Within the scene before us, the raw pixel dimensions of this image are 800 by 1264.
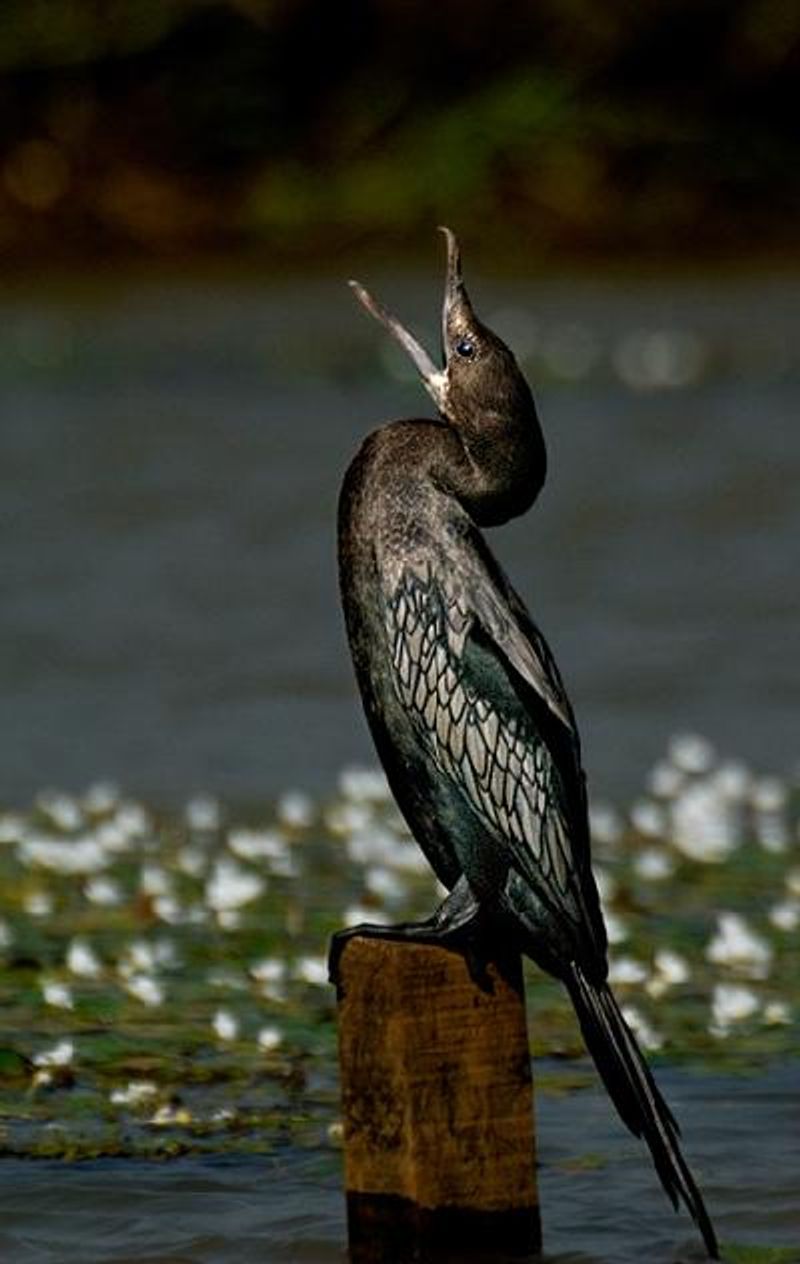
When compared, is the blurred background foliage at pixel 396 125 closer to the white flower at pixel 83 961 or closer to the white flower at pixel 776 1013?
the white flower at pixel 83 961

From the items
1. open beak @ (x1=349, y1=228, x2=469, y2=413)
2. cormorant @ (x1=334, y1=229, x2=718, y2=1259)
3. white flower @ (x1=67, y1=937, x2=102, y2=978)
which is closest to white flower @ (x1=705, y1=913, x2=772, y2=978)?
white flower @ (x1=67, y1=937, x2=102, y2=978)

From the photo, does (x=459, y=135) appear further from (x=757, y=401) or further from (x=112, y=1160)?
(x=112, y=1160)

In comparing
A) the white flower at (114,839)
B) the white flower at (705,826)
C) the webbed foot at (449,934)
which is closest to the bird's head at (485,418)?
the webbed foot at (449,934)

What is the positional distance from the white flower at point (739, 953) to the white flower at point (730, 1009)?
28 centimetres

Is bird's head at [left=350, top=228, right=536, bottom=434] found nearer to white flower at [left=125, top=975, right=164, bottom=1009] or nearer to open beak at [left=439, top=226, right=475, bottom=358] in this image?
open beak at [left=439, top=226, right=475, bottom=358]

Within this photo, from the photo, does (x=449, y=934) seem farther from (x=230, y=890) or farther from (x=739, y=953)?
(x=230, y=890)

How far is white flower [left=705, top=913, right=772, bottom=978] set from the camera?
24.0 feet

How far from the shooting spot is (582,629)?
12.8m

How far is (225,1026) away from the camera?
676 centimetres

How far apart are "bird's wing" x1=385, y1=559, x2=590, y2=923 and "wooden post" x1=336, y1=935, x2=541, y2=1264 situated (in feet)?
0.58

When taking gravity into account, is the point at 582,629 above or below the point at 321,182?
below

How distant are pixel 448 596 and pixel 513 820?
0.33m

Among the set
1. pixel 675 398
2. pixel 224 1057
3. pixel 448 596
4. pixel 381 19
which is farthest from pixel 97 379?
pixel 448 596

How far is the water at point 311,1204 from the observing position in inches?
224
